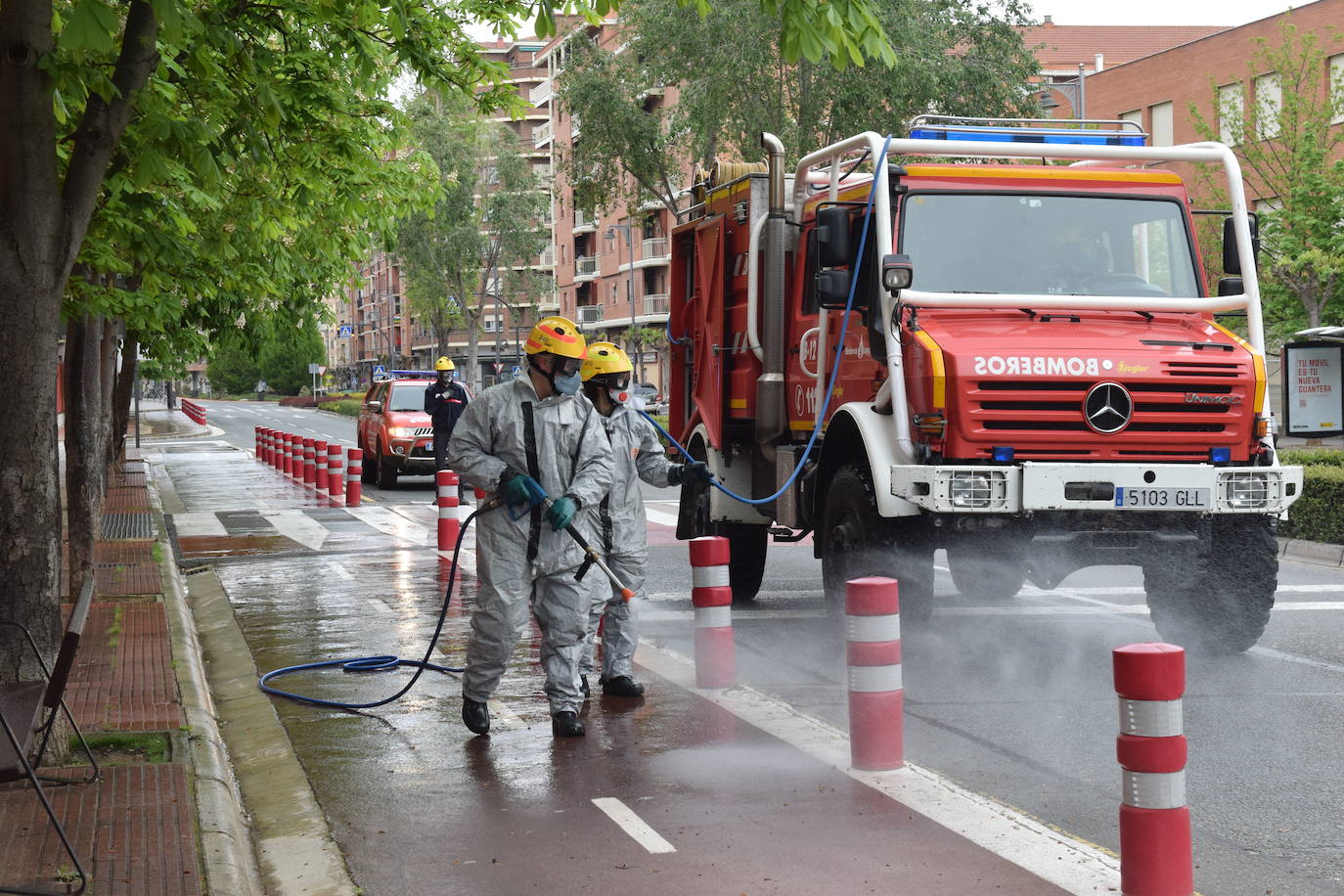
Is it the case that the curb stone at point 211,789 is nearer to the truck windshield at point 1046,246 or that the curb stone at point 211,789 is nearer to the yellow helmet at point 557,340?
the yellow helmet at point 557,340

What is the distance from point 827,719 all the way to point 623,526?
137cm

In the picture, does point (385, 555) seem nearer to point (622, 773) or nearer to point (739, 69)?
point (622, 773)

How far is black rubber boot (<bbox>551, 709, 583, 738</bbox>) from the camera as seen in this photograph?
7.36 m

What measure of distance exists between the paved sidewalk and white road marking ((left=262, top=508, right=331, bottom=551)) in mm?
6626

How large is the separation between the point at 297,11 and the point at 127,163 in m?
1.30

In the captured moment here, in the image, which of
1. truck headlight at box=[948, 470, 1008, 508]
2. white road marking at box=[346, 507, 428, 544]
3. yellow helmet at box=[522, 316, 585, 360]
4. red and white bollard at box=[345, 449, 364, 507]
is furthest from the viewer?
red and white bollard at box=[345, 449, 364, 507]

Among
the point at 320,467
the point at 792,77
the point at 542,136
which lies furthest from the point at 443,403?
the point at 542,136

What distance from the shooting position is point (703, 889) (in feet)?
16.8

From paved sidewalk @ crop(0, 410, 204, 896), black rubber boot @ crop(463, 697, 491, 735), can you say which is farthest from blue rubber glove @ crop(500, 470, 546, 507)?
paved sidewalk @ crop(0, 410, 204, 896)

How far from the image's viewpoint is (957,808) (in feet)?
19.7

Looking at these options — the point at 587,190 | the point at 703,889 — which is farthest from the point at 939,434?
the point at 587,190

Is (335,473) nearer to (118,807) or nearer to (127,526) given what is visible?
(127,526)

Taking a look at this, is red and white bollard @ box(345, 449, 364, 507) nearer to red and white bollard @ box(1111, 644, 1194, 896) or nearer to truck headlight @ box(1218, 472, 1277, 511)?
truck headlight @ box(1218, 472, 1277, 511)

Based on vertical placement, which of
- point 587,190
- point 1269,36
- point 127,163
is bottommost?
point 127,163
